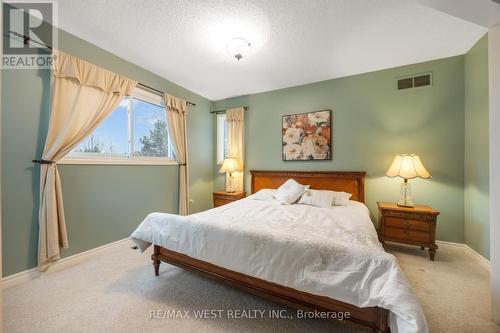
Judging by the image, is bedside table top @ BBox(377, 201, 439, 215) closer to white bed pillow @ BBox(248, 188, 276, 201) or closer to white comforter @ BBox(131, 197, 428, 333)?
white comforter @ BBox(131, 197, 428, 333)

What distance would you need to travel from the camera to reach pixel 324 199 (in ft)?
9.76

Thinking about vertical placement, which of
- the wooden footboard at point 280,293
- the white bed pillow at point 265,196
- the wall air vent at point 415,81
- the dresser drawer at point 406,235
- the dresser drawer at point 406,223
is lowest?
the wooden footboard at point 280,293

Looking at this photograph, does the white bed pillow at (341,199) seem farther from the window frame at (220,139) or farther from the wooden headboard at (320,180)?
the window frame at (220,139)

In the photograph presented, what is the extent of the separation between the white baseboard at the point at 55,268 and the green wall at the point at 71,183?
6 centimetres

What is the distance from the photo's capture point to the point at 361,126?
337 cm

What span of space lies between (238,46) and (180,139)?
2.03 m

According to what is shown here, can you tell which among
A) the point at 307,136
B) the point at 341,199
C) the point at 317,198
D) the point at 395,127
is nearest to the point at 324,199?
the point at 317,198

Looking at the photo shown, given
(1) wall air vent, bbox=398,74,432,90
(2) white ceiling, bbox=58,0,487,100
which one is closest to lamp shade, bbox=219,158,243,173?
(2) white ceiling, bbox=58,0,487,100

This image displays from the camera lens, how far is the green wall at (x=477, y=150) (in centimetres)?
242

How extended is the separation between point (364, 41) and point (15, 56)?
3928mm

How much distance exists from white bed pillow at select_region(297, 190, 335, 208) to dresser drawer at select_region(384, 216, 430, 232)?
0.76 meters

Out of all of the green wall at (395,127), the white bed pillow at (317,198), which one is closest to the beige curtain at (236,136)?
the green wall at (395,127)

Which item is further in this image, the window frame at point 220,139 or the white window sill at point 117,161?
the window frame at point 220,139

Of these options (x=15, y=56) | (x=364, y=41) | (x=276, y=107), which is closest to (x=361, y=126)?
(x=364, y=41)
